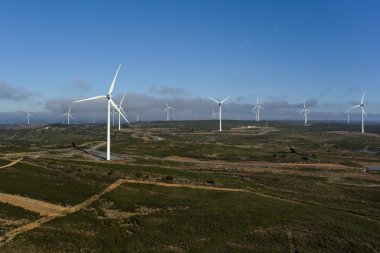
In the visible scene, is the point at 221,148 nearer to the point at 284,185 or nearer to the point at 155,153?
the point at 155,153

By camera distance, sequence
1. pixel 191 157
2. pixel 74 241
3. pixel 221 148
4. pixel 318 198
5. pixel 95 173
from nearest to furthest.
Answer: pixel 74 241, pixel 318 198, pixel 95 173, pixel 191 157, pixel 221 148

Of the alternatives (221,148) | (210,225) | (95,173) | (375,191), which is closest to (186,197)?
(210,225)

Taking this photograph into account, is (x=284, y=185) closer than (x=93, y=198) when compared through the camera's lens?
No

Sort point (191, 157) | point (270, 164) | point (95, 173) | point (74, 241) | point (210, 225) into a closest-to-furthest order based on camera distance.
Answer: point (74, 241)
point (210, 225)
point (95, 173)
point (270, 164)
point (191, 157)

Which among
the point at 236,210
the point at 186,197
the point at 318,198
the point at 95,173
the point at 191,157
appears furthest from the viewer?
the point at 191,157

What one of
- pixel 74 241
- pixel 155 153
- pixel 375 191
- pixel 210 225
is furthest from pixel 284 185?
pixel 155 153

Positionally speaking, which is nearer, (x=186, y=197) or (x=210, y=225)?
(x=210, y=225)

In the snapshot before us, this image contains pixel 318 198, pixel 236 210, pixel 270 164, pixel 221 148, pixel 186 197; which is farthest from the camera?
pixel 221 148

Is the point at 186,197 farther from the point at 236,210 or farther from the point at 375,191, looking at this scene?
the point at 375,191
